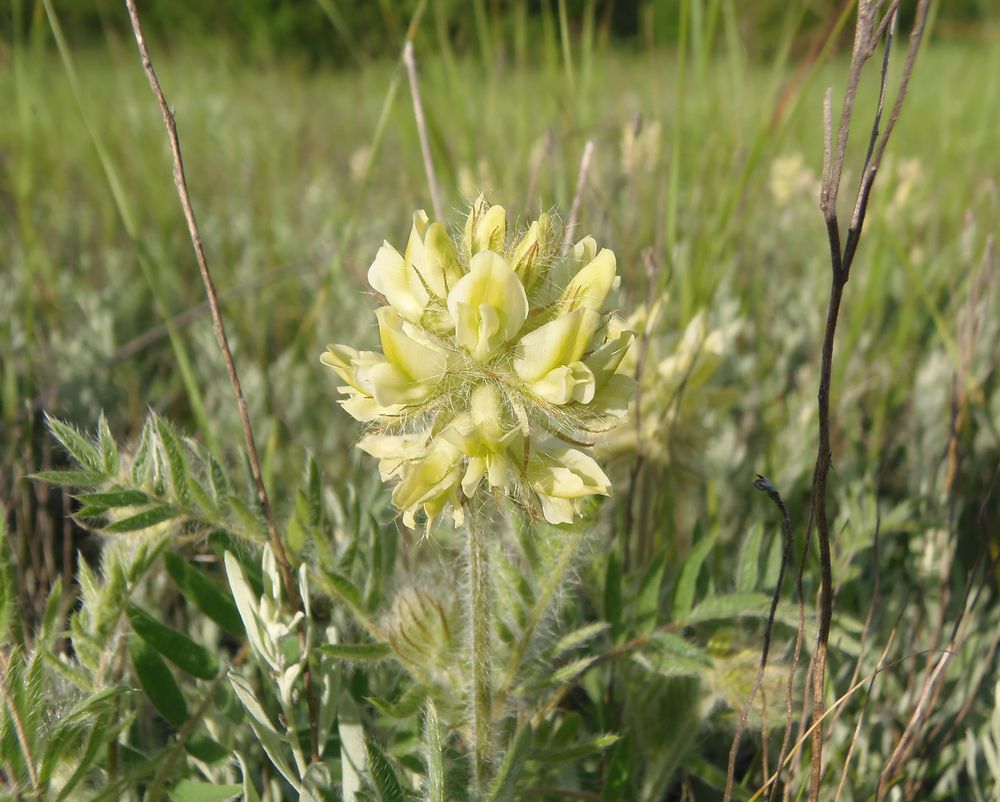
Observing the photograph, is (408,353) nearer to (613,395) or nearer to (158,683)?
(613,395)

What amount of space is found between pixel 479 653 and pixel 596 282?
1.43 ft

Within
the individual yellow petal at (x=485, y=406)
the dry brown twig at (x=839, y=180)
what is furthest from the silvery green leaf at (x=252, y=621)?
the dry brown twig at (x=839, y=180)


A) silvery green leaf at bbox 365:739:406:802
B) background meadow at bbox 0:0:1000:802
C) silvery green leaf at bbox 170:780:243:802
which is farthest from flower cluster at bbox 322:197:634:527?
silvery green leaf at bbox 170:780:243:802

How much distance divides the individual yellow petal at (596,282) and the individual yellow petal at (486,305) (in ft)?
0.22

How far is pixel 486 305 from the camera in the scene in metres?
0.83

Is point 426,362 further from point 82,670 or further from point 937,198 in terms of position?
point 937,198

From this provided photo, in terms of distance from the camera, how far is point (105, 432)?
3.38ft

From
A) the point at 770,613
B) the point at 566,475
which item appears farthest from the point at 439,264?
the point at 770,613

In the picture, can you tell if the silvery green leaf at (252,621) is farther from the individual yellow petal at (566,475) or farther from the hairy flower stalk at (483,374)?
the individual yellow petal at (566,475)

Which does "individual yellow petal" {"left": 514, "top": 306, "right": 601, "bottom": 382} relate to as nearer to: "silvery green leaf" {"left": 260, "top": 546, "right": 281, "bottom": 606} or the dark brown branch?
the dark brown branch

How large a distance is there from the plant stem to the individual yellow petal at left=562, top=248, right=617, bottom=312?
249 mm

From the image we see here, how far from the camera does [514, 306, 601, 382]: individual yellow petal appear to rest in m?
0.84

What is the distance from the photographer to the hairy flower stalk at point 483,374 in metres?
0.85

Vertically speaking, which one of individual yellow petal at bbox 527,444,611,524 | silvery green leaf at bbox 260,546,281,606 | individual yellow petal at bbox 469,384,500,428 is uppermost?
individual yellow petal at bbox 469,384,500,428
